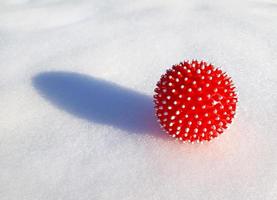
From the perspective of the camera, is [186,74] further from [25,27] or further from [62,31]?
[25,27]

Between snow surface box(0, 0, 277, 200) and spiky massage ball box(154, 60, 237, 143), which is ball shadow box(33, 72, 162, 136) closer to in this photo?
snow surface box(0, 0, 277, 200)

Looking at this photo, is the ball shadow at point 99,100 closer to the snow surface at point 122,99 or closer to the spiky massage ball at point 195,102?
the snow surface at point 122,99

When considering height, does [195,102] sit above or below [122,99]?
above

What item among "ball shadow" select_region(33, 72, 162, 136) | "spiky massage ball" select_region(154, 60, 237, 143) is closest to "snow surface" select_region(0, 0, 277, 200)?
"ball shadow" select_region(33, 72, 162, 136)

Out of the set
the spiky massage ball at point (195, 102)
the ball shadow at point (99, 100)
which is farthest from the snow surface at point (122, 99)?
the spiky massage ball at point (195, 102)

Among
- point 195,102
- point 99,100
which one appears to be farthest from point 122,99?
point 195,102

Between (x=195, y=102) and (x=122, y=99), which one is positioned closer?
(x=195, y=102)

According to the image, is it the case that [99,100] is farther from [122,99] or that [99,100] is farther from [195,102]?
[195,102]
